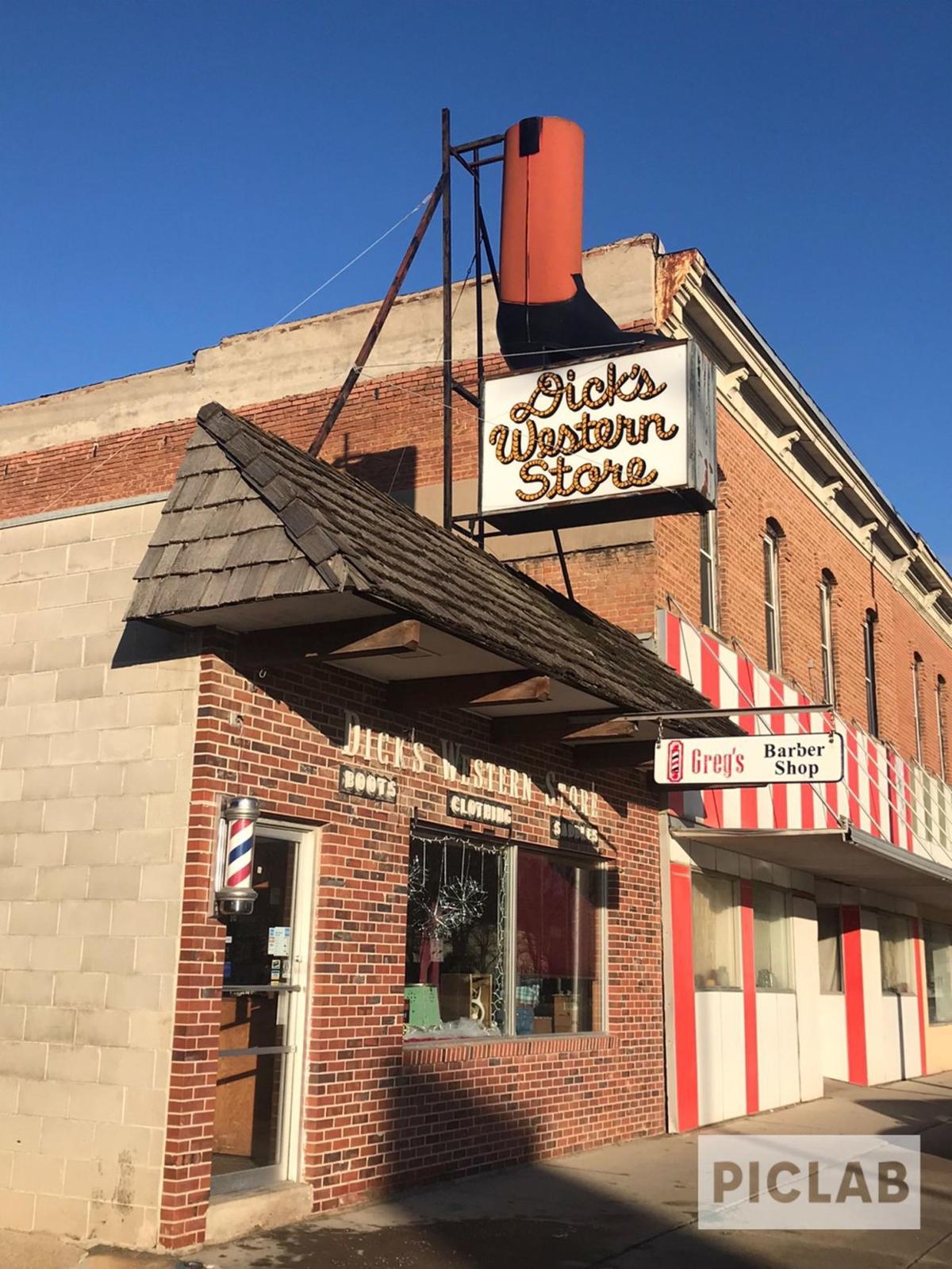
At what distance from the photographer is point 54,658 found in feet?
27.7

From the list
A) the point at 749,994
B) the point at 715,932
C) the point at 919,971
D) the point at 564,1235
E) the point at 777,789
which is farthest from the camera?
the point at 919,971

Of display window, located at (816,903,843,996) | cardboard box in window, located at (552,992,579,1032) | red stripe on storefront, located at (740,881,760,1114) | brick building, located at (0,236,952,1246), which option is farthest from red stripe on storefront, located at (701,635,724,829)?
display window, located at (816,903,843,996)

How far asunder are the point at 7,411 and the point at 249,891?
15178mm

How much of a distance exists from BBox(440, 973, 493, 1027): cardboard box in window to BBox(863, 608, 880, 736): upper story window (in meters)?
12.6

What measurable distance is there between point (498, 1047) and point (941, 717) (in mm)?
19333

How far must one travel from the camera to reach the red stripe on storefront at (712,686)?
1449cm

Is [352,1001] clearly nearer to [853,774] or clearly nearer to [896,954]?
[853,774]

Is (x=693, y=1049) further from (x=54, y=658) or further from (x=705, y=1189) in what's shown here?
(x=54, y=658)

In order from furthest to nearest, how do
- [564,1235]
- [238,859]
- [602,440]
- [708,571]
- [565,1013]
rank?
[708,571]
[602,440]
[565,1013]
[564,1235]
[238,859]

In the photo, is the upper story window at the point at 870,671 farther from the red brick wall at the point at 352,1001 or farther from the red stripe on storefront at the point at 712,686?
the red brick wall at the point at 352,1001

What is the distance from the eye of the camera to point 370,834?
29.6 feet

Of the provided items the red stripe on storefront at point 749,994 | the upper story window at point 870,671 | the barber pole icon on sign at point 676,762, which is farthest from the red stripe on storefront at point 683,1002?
the upper story window at point 870,671

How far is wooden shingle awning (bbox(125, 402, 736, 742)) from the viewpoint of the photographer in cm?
735

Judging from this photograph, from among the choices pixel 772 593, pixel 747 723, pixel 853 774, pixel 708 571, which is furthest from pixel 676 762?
pixel 853 774
